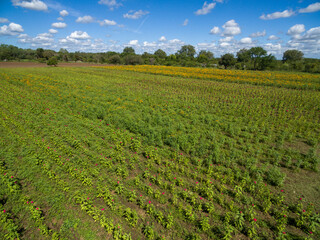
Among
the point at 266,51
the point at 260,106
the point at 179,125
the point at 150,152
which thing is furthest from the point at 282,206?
the point at 266,51

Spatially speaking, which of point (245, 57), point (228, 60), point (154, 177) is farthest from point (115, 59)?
point (154, 177)

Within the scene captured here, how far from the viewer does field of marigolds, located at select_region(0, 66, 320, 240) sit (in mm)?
4973

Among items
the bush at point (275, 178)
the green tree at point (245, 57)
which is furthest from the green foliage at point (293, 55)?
the bush at point (275, 178)

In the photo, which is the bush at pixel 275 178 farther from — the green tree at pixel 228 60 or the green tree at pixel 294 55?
the green tree at pixel 294 55

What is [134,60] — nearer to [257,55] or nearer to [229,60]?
[229,60]

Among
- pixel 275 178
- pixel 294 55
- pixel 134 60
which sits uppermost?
pixel 294 55

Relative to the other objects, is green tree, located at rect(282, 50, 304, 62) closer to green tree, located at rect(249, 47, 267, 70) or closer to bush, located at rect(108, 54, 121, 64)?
green tree, located at rect(249, 47, 267, 70)

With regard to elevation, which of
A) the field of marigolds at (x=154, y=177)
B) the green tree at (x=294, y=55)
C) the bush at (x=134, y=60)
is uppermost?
the green tree at (x=294, y=55)

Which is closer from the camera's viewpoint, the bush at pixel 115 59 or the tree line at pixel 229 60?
the tree line at pixel 229 60

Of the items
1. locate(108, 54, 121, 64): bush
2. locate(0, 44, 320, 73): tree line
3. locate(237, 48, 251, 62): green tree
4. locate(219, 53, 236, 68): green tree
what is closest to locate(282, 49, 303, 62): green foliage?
locate(0, 44, 320, 73): tree line

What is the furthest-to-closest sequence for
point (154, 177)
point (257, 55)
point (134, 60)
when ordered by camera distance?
1. point (134, 60)
2. point (257, 55)
3. point (154, 177)

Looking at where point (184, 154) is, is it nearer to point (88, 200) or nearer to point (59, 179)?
point (88, 200)

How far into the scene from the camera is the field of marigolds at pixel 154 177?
4.97 m

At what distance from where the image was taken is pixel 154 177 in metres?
6.97
